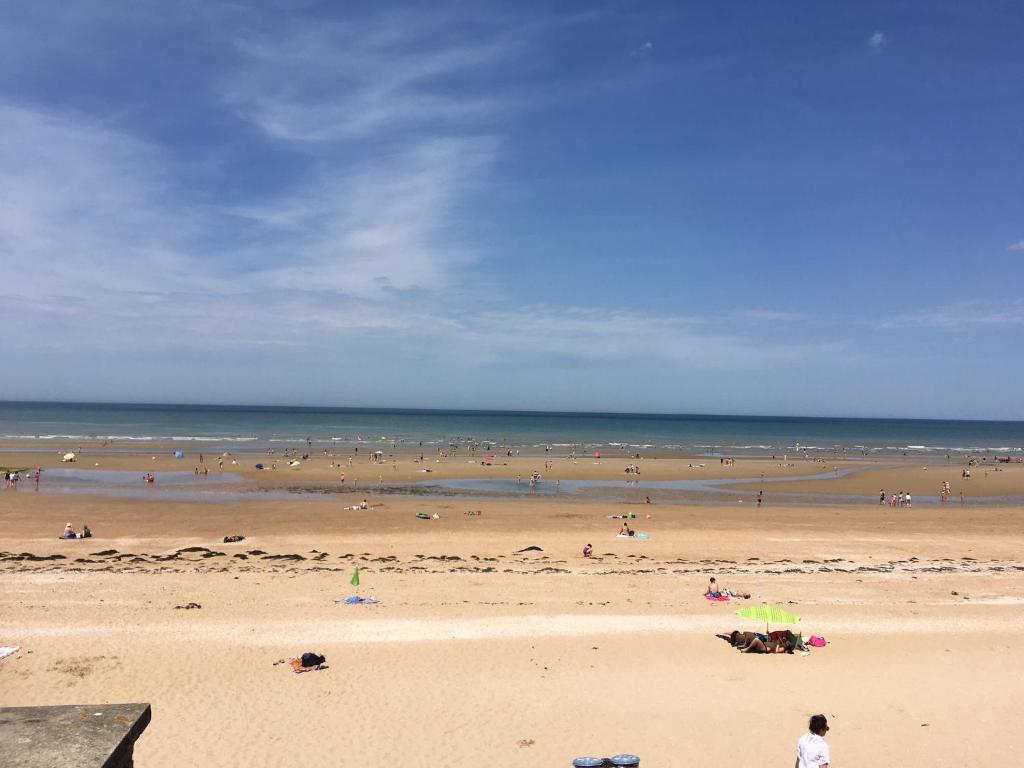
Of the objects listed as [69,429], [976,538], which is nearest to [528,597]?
[976,538]

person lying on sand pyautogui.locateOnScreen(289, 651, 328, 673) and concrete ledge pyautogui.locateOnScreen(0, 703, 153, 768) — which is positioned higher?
concrete ledge pyautogui.locateOnScreen(0, 703, 153, 768)

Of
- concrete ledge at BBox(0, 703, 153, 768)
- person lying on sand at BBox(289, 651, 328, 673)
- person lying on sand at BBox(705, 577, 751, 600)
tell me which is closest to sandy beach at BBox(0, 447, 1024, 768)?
person lying on sand at BBox(289, 651, 328, 673)

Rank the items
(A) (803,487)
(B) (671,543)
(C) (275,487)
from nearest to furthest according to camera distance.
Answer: (B) (671,543) < (C) (275,487) < (A) (803,487)

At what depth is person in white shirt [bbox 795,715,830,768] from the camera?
821 centimetres

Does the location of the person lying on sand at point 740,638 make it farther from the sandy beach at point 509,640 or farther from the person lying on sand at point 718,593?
the person lying on sand at point 718,593

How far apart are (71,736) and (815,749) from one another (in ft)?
27.7

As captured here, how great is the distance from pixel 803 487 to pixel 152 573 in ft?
147

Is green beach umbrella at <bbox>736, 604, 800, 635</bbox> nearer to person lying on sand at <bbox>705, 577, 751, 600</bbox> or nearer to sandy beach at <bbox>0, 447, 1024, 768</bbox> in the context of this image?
sandy beach at <bbox>0, 447, 1024, 768</bbox>

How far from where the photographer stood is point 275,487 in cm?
4431

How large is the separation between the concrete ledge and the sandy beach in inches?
341

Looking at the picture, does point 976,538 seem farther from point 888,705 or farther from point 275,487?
point 275,487

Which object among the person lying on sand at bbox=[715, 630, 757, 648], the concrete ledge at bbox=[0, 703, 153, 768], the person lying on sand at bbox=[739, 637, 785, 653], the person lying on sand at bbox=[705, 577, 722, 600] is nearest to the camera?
the concrete ledge at bbox=[0, 703, 153, 768]

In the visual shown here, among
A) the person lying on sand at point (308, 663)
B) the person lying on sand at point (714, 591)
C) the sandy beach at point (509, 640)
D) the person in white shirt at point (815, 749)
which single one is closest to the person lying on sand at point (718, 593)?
the person lying on sand at point (714, 591)

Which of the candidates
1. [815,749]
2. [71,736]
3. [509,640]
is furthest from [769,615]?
[71,736]
